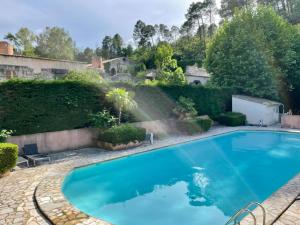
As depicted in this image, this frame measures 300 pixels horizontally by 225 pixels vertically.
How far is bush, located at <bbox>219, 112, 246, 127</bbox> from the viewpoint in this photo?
24.8 meters

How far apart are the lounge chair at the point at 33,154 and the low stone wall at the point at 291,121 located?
68.0 ft

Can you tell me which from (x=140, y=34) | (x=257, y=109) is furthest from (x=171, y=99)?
(x=140, y=34)

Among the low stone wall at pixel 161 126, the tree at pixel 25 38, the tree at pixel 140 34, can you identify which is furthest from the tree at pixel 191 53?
the low stone wall at pixel 161 126

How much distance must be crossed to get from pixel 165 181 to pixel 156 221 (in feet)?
12.5

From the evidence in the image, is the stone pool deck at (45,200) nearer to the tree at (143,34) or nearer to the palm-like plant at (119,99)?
the palm-like plant at (119,99)

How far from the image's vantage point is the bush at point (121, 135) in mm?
15482

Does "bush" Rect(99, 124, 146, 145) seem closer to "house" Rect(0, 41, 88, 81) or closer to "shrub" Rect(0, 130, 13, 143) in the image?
"shrub" Rect(0, 130, 13, 143)

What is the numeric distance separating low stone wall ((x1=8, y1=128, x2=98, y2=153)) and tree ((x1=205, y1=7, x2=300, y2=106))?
1885 cm

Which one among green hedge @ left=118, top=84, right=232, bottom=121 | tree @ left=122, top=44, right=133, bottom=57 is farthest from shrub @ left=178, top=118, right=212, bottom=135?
tree @ left=122, top=44, right=133, bottom=57

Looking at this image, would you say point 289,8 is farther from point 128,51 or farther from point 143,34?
point 128,51

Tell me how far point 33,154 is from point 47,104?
3.19 metres

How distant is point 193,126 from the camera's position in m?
21.0

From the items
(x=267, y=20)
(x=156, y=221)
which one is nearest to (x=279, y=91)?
(x=267, y=20)

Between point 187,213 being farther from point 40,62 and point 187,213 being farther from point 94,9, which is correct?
point 40,62
